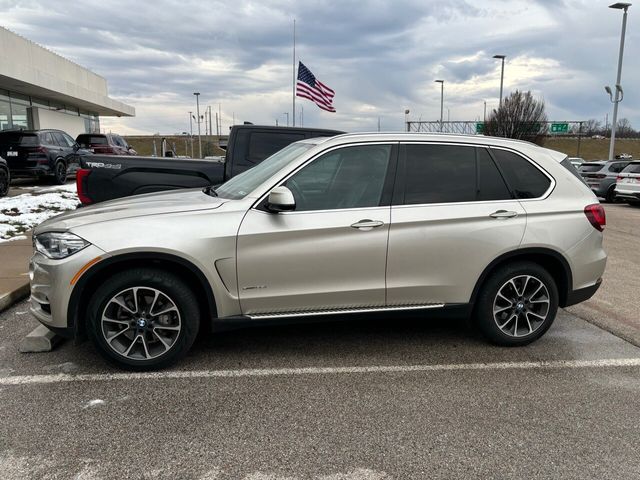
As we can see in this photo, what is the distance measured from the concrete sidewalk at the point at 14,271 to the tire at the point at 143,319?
2.21 metres

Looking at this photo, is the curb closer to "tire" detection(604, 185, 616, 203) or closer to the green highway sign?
"tire" detection(604, 185, 616, 203)

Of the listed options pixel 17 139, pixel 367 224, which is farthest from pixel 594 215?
pixel 17 139

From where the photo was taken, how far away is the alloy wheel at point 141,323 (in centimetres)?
375

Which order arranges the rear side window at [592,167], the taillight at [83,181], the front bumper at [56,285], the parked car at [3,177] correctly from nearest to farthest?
the front bumper at [56,285], the taillight at [83,181], the parked car at [3,177], the rear side window at [592,167]

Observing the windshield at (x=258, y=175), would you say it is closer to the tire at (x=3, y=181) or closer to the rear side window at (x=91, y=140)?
the tire at (x=3, y=181)

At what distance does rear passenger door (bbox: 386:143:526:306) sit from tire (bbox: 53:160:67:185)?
1477 cm

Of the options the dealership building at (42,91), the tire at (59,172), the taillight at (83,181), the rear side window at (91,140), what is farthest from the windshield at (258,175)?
the dealership building at (42,91)

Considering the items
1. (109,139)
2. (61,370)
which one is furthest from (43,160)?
(61,370)

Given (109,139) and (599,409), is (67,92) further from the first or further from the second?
(599,409)

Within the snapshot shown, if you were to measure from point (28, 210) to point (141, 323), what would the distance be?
337 inches

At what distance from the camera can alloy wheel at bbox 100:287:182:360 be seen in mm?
3753

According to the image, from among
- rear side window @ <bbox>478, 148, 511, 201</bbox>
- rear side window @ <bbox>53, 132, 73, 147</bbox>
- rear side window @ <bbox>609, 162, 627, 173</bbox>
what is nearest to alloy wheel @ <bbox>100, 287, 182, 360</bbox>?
rear side window @ <bbox>478, 148, 511, 201</bbox>

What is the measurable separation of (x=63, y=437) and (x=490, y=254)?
3266 mm

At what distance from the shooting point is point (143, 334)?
3.82 metres
